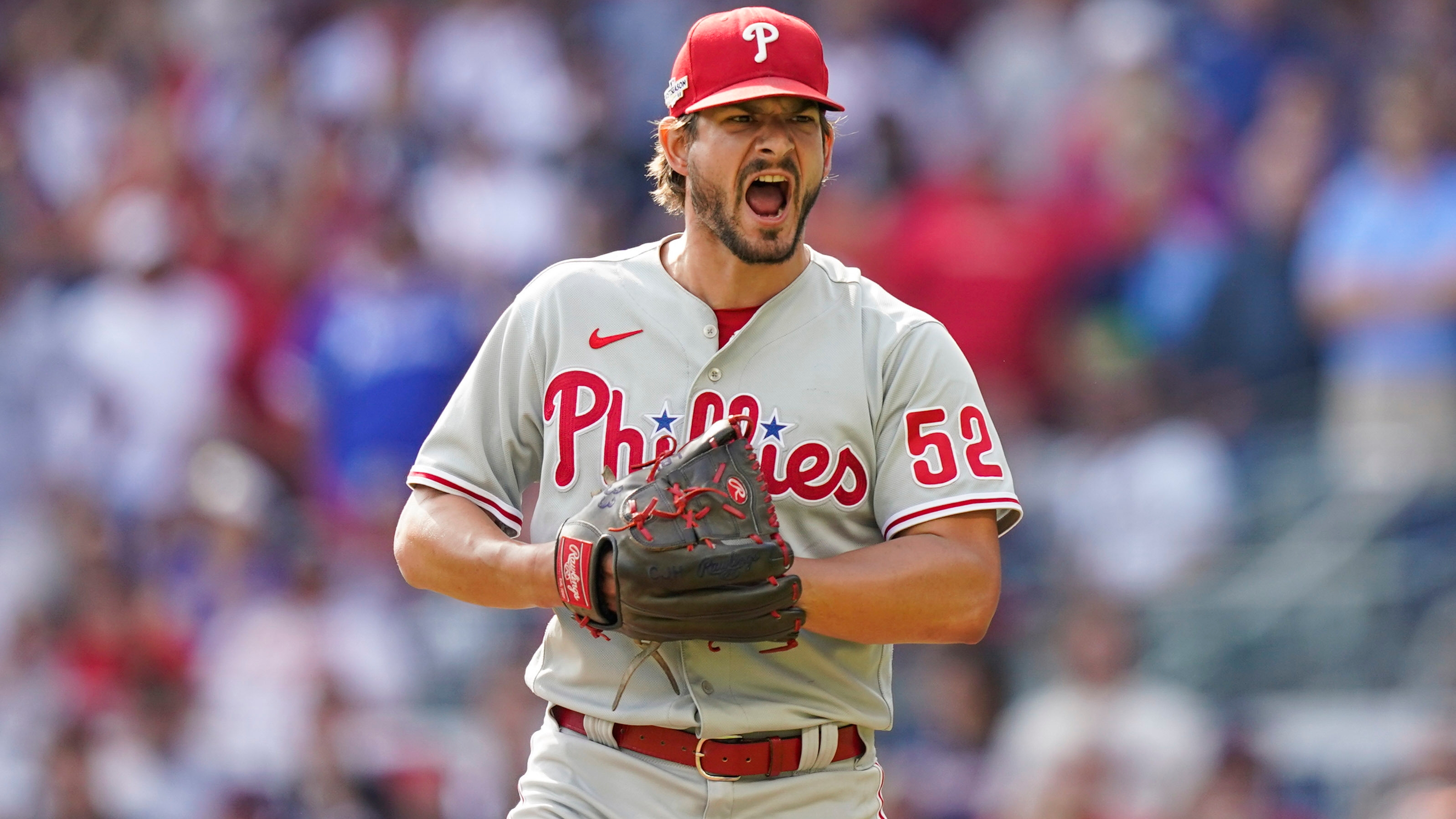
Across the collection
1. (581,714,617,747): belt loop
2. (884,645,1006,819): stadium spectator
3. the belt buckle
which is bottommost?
(884,645,1006,819): stadium spectator

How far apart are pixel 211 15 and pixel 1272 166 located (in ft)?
22.1

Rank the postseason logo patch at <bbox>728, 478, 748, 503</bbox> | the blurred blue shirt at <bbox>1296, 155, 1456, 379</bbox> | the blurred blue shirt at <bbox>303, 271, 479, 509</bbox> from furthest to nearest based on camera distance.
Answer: the blurred blue shirt at <bbox>303, 271, 479, 509</bbox>
the blurred blue shirt at <bbox>1296, 155, 1456, 379</bbox>
the postseason logo patch at <bbox>728, 478, 748, 503</bbox>

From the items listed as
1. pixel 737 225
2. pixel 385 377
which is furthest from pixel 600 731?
pixel 385 377

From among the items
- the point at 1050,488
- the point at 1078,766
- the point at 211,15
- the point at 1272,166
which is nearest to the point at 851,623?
the point at 1078,766

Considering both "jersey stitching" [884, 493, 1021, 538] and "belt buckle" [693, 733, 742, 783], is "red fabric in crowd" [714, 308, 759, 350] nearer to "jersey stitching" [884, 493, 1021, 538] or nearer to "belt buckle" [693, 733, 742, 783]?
"jersey stitching" [884, 493, 1021, 538]

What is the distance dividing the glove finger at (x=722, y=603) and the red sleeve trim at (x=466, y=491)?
524mm

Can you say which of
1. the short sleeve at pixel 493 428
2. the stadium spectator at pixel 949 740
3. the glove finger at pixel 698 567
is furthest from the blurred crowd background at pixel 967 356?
the glove finger at pixel 698 567

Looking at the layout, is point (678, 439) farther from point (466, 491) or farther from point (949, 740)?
point (949, 740)

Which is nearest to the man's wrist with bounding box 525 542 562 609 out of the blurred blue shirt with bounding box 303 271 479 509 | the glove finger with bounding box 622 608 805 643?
the glove finger with bounding box 622 608 805 643

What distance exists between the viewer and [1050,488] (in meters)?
8.04

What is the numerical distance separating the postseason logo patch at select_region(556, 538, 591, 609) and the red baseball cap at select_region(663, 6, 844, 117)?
0.84 meters

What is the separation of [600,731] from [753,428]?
1.95 ft

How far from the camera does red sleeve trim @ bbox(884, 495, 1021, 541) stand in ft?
11.4

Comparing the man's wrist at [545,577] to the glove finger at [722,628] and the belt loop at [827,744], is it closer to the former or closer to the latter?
the glove finger at [722,628]
